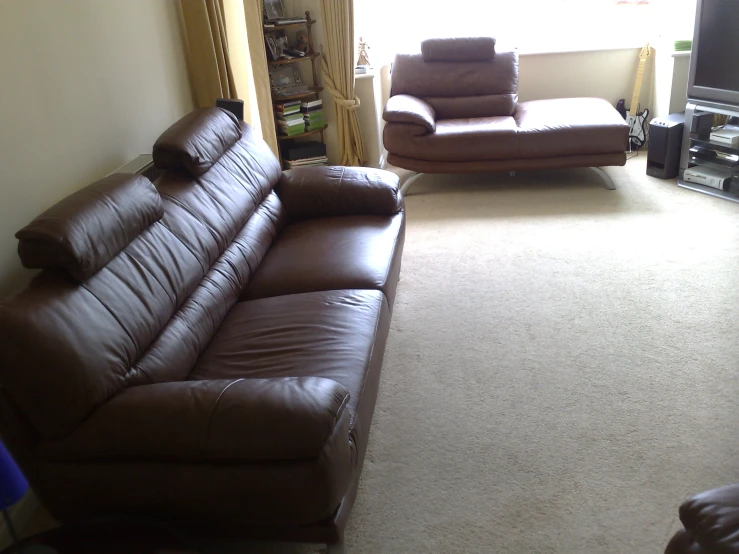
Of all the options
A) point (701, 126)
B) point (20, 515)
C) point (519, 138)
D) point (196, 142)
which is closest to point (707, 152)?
point (701, 126)

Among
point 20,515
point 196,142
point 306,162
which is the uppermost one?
point 196,142

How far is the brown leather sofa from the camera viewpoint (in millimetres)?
1300

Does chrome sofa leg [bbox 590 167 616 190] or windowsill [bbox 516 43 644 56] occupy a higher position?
windowsill [bbox 516 43 644 56]

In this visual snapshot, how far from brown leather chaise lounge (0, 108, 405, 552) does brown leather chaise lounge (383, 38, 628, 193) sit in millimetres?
1761

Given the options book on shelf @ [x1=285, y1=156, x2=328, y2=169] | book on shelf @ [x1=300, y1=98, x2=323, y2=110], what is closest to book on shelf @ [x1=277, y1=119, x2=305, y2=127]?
book on shelf @ [x1=300, y1=98, x2=323, y2=110]

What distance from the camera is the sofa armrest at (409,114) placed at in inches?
163

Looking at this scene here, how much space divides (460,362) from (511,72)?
271 cm

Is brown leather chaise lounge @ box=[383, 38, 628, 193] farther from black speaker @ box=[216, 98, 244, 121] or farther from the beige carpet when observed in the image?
black speaker @ box=[216, 98, 244, 121]

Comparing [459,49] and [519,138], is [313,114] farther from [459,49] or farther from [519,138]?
[519,138]

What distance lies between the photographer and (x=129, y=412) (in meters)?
1.68

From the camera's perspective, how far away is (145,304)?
2.02 m

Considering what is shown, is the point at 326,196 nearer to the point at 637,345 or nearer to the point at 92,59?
the point at 92,59

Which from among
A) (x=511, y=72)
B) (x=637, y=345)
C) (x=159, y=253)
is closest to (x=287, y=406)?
(x=159, y=253)

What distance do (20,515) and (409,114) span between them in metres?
3.01
